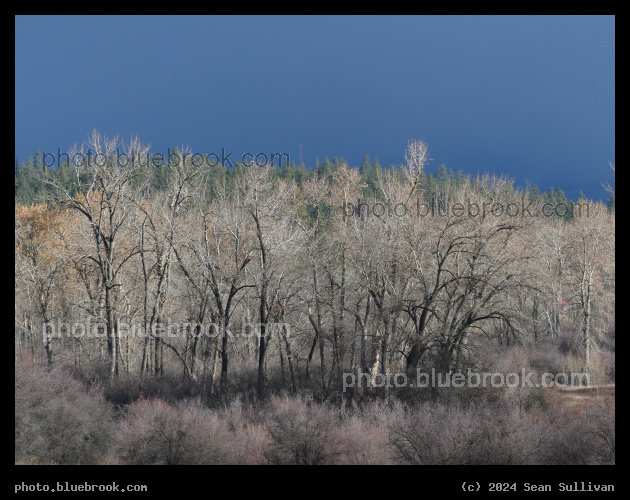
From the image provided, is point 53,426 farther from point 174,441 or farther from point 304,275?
point 304,275

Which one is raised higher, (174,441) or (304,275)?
(304,275)

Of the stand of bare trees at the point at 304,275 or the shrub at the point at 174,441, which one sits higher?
the stand of bare trees at the point at 304,275

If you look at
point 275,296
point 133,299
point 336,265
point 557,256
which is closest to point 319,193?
point 336,265

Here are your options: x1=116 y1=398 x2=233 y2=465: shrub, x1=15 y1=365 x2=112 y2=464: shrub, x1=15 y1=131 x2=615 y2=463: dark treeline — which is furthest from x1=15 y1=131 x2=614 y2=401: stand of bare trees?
x1=116 y1=398 x2=233 y2=465: shrub

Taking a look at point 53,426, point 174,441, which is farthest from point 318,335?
point 53,426

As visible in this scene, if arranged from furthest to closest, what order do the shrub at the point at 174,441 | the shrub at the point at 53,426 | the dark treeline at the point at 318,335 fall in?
1. the shrub at the point at 53,426
2. the dark treeline at the point at 318,335
3. the shrub at the point at 174,441

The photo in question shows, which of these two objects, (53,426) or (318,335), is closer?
(53,426)

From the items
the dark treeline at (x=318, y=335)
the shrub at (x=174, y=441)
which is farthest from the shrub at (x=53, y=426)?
the shrub at (x=174, y=441)

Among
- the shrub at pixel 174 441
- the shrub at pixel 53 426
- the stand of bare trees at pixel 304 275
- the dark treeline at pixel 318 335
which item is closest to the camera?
the shrub at pixel 174 441

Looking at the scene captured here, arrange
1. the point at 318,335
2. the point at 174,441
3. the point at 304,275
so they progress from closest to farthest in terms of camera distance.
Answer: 1. the point at 174,441
2. the point at 318,335
3. the point at 304,275

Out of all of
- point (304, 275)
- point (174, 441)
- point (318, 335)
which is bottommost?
point (174, 441)

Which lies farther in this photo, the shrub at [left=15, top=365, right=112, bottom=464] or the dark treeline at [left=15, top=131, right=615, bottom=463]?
the shrub at [left=15, top=365, right=112, bottom=464]

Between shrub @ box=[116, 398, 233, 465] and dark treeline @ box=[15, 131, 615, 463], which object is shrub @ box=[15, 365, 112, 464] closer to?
dark treeline @ box=[15, 131, 615, 463]

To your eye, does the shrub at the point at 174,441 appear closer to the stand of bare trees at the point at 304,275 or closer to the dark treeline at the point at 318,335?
the dark treeline at the point at 318,335
